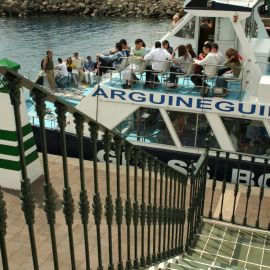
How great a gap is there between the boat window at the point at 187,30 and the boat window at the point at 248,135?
3103 mm

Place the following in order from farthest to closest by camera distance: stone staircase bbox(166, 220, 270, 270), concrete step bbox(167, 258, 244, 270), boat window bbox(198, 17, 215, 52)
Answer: boat window bbox(198, 17, 215, 52) < stone staircase bbox(166, 220, 270, 270) < concrete step bbox(167, 258, 244, 270)

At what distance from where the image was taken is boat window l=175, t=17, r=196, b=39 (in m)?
12.0

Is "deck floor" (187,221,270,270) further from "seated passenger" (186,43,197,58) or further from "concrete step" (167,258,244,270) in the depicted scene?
"seated passenger" (186,43,197,58)

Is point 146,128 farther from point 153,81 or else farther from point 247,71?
point 247,71

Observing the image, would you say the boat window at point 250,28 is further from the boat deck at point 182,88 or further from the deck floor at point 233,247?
the deck floor at point 233,247

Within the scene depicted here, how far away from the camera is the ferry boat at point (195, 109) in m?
10.0

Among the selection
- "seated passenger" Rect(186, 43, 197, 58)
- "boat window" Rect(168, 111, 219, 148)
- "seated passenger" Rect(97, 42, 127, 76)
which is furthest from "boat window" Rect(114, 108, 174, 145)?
"seated passenger" Rect(186, 43, 197, 58)

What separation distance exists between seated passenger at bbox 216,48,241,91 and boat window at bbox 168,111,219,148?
919 mm

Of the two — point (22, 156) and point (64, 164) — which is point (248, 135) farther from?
point (22, 156)

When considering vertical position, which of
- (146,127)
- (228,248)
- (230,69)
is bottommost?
(146,127)

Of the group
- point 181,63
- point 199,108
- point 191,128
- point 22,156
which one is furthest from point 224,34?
point 22,156

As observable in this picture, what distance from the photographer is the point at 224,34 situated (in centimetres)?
1159

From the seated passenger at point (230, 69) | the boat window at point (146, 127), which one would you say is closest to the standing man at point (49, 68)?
the boat window at point (146, 127)

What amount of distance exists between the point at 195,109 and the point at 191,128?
675 millimetres
